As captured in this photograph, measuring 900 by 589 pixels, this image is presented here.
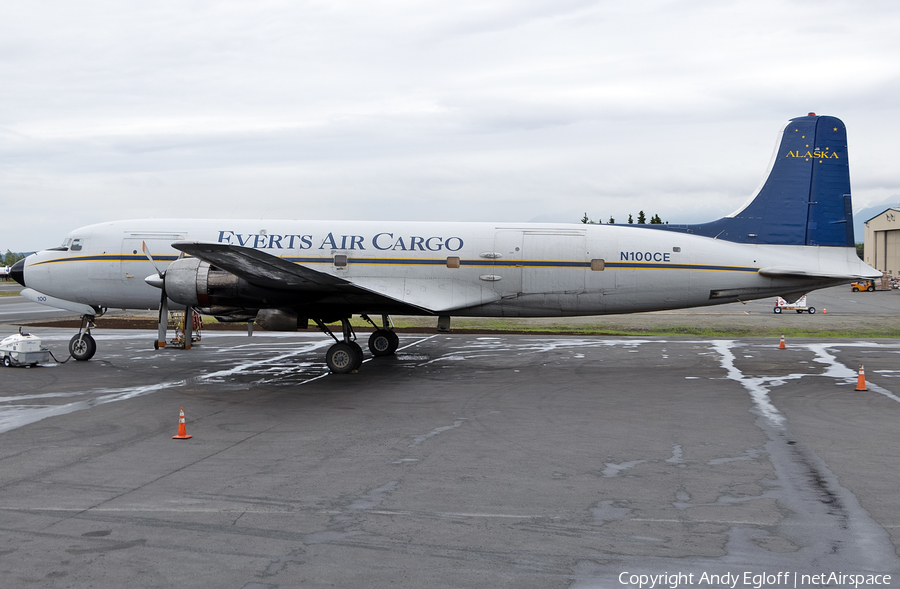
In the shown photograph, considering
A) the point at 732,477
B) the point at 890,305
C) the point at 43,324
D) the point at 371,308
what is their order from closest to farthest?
the point at 732,477 → the point at 371,308 → the point at 43,324 → the point at 890,305

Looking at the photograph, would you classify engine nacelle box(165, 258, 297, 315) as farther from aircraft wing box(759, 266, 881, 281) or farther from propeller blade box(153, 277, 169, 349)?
aircraft wing box(759, 266, 881, 281)

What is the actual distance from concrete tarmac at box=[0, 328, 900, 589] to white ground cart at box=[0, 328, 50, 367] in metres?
0.87

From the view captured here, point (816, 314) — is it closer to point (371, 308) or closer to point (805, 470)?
point (371, 308)

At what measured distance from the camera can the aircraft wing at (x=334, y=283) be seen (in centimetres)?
1378

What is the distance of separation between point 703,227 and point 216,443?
14.4 meters

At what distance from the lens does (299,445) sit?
33.2 feet

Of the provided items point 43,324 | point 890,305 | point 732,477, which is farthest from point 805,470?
Answer: point 890,305

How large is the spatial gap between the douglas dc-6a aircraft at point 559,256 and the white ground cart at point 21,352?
1.10 metres

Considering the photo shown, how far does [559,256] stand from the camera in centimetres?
1791

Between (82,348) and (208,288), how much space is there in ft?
20.0

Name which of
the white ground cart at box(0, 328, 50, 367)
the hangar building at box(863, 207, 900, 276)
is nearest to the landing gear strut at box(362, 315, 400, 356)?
the white ground cart at box(0, 328, 50, 367)

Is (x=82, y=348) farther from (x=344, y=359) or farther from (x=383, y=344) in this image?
(x=383, y=344)

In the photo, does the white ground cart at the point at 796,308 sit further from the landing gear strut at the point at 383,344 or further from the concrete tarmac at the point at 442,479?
the landing gear strut at the point at 383,344

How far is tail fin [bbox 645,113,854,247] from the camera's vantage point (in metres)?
18.4
